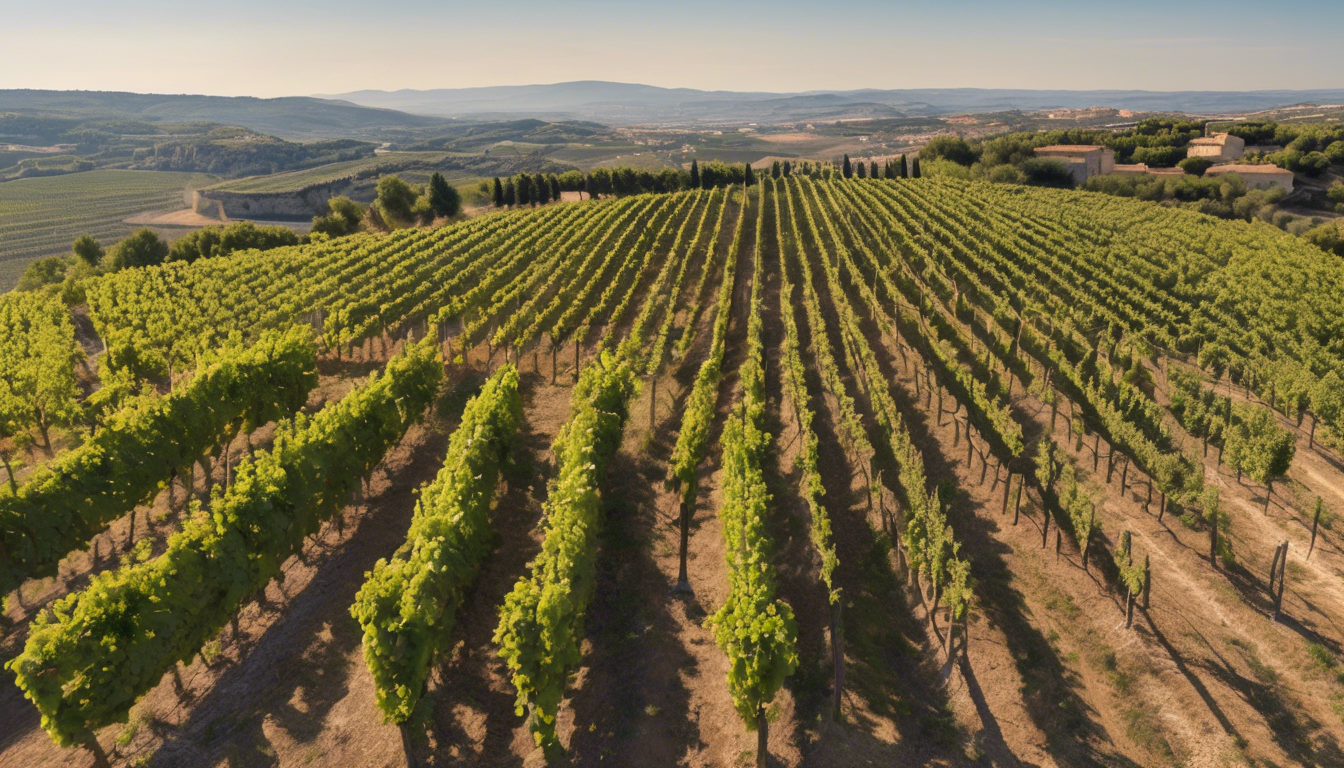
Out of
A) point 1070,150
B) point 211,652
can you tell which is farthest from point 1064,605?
point 1070,150

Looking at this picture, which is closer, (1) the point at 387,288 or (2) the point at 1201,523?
(2) the point at 1201,523

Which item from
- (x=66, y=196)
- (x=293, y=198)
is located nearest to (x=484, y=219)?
(x=293, y=198)

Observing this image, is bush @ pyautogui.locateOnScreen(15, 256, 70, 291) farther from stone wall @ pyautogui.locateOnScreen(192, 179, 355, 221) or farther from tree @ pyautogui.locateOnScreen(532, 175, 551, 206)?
stone wall @ pyautogui.locateOnScreen(192, 179, 355, 221)

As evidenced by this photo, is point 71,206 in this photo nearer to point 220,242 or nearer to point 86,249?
point 86,249

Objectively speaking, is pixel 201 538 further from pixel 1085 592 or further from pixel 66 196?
pixel 66 196

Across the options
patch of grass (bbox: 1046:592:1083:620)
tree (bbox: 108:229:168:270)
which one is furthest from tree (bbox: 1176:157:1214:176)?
tree (bbox: 108:229:168:270)
